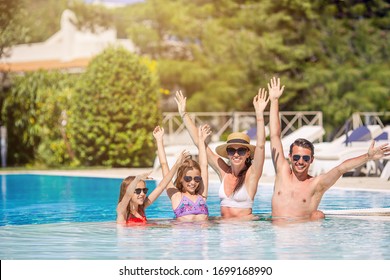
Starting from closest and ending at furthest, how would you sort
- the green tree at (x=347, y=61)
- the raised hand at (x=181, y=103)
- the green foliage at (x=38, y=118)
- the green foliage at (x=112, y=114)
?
the raised hand at (x=181, y=103) → the green foliage at (x=112, y=114) → the green foliage at (x=38, y=118) → the green tree at (x=347, y=61)

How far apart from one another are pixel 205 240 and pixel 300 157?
1.28 metres

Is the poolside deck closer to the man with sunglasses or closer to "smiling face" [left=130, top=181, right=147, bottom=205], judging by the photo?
"smiling face" [left=130, top=181, right=147, bottom=205]

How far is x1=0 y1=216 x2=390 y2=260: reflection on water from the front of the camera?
8289 mm

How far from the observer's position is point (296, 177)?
962cm

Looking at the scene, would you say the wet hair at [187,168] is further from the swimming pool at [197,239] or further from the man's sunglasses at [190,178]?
the swimming pool at [197,239]

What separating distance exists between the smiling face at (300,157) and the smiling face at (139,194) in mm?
1619

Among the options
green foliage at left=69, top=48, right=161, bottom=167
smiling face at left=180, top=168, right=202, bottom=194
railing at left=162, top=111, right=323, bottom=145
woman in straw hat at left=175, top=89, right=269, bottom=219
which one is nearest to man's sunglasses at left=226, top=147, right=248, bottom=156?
woman in straw hat at left=175, top=89, right=269, bottom=219

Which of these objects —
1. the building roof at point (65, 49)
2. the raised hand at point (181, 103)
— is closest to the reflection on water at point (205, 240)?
the raised hand at point (181, 103)

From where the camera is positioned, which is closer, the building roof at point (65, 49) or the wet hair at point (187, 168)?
the wet hair at point (187, 168)

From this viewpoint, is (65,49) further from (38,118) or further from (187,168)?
(187,168)

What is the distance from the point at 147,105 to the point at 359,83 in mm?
8061

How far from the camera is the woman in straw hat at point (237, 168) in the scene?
374 inches

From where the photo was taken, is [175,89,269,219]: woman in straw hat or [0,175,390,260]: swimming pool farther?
[175,89,269,219]: woman in straw hat
